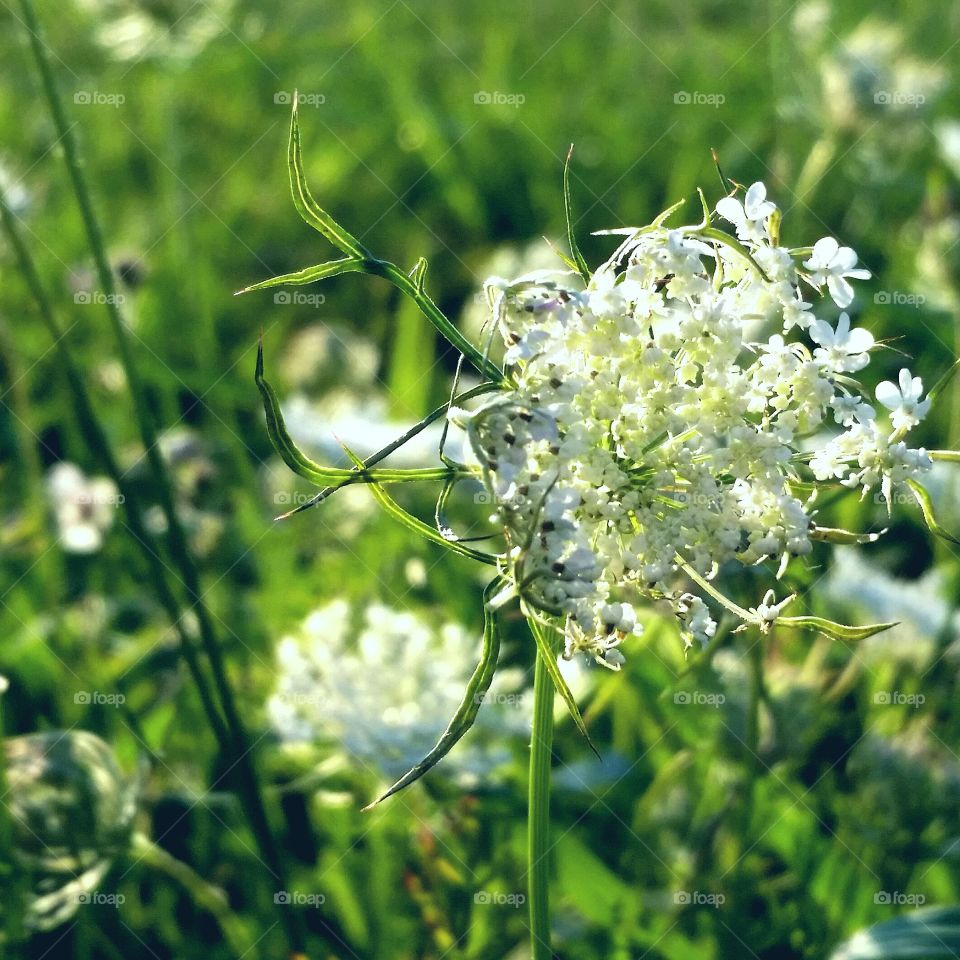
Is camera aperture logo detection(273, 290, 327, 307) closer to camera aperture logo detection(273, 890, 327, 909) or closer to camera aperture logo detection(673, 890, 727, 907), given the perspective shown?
camera aperture logo detection(273, 890, 327, 909)

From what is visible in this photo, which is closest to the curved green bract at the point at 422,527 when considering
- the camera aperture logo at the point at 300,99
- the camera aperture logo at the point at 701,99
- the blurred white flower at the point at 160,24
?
the blurred white flower at the point at 160,24

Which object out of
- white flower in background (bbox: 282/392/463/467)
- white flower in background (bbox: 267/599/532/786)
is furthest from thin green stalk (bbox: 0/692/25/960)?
white flower in background (bbox: 282/392/463/467)

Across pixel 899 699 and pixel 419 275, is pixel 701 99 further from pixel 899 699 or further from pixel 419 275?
pixel 419 275

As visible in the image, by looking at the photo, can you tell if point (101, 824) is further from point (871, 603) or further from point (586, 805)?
point (871, 603)

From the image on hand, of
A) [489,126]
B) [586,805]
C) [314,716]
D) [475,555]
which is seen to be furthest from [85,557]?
[489,126]

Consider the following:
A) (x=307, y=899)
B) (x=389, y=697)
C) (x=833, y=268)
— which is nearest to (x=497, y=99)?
(x=389, y=697)
